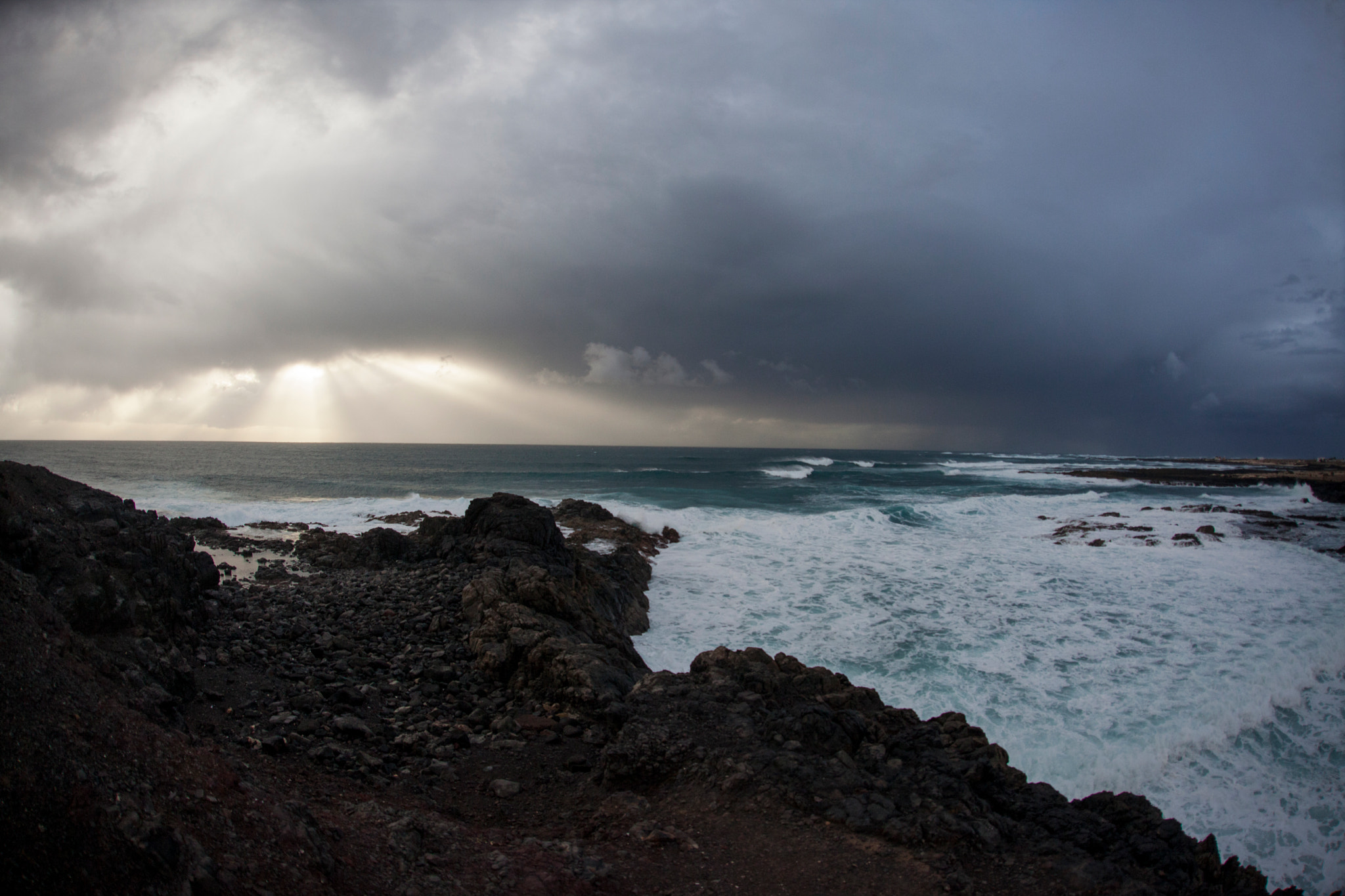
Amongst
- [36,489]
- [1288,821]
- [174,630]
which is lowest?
[1288,821]

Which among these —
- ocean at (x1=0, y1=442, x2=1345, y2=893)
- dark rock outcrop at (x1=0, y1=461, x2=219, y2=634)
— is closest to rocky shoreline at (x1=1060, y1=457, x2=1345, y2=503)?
ocean at (x1=0, y1=442, x2=1345, y2=893)

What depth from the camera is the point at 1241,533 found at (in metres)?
26.8

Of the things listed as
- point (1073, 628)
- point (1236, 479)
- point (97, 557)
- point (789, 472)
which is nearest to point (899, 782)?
point (97, 557)

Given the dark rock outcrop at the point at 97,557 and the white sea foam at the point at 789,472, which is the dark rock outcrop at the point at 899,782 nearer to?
the dark rock outcrop at the point at 97,557

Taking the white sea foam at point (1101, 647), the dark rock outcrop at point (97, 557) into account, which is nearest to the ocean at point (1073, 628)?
the white sea foam at point (1101, 647)

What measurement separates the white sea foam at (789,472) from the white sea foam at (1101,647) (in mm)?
43162

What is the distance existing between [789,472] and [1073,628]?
214 feet

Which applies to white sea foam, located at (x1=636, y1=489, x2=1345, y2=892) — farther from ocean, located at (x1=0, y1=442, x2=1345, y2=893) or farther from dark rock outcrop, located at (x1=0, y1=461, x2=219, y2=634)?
dark rock outcrop, located at (x1=0, y1=461, x2=219, y2=634)

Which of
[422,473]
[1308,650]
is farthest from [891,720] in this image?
[422,473]

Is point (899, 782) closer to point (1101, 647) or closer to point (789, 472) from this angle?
point (1101, 647)

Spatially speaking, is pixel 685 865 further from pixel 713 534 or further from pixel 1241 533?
pixel 1241 533

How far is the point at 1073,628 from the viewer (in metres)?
14.4

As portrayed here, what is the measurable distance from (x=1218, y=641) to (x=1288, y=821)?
710cm

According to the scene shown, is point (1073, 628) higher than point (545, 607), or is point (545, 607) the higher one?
point (545, 607)
